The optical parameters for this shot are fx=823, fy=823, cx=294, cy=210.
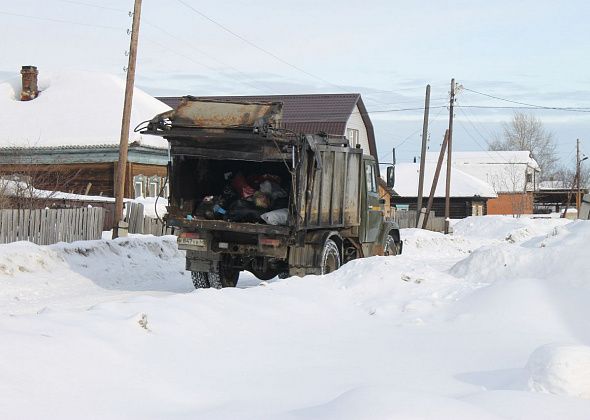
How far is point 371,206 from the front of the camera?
52.6 ft

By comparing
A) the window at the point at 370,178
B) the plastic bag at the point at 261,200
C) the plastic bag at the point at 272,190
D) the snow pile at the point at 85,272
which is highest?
the window at the point at 370,178

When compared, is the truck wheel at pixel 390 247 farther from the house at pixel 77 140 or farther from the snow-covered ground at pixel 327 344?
the house at pixel 77 140

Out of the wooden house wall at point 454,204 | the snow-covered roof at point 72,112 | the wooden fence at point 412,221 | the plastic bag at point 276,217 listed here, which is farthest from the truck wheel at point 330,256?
the wooden house wall at point 454,204

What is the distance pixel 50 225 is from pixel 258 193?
6.40 meters

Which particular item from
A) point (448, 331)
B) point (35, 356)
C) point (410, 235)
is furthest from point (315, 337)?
point (410, 235)

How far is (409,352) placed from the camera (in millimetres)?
8398

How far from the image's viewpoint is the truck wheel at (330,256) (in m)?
14.2

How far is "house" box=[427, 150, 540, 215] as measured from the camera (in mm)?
81812

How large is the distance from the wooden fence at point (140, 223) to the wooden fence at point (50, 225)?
2.20 m

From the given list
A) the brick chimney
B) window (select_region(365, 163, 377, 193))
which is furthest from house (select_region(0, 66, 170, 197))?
window (select_region(365, 163, 377, 193))

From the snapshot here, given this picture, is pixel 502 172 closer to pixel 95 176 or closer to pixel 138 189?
pixel 138 189

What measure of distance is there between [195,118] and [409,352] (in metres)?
6.31

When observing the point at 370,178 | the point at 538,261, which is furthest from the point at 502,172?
the point at 538,261

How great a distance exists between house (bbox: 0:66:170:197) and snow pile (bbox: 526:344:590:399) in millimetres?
25842
